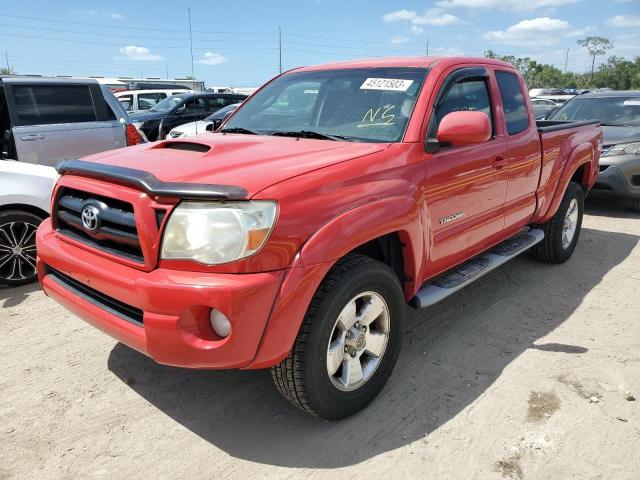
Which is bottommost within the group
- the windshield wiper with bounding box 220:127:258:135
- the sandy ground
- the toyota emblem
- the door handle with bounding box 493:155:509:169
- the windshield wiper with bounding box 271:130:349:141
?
the sandy ground

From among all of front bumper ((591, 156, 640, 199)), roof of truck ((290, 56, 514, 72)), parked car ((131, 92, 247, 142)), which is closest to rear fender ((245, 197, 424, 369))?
roof of truck ((290, 56, 514, 72))

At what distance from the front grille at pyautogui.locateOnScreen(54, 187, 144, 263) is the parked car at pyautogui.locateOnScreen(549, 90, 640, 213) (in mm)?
6714

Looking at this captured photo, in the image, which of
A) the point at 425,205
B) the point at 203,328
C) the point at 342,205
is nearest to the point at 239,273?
the point at 203,328

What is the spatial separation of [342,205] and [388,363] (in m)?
1.00

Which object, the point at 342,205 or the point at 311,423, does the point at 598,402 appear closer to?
the point at 311,423

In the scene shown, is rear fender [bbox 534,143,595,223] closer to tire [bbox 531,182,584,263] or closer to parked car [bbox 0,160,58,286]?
tire [bbox 531,182,584,263]

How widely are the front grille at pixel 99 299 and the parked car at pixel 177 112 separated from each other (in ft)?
33.5

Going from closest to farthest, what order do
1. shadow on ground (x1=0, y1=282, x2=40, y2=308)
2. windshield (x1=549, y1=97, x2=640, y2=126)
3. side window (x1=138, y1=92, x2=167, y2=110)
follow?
shadow on ground (x1=0, y1=282, x2=40, y2=308)
windshield (x1=549, y1=97, x2=640, y2=126)
side window (x1=138, y1=92, x2=167, y2=110)

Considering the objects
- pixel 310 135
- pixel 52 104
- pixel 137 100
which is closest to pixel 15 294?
pixel 52 104

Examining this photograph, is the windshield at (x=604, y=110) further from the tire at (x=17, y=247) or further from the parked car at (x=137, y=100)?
the parked car at (x=137, y=100)

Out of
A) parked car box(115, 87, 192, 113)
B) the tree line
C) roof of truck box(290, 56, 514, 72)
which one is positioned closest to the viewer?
roof of truck box(290, 56, 514, 72)

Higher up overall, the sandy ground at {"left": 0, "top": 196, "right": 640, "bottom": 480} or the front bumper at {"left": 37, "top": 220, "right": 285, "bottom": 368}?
the front bumper at {"left": 37, "top": 220, "right": 285, "bottom": 368}

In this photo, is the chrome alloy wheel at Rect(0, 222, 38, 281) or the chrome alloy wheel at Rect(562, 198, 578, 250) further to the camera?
the chrome alloy wheel at Rect(562, 198, 578, 250)

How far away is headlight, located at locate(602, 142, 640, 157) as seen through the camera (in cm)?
712
